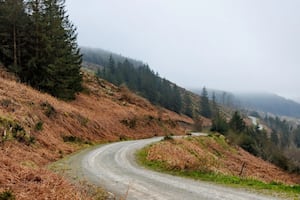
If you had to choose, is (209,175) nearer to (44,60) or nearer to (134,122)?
(44,60)

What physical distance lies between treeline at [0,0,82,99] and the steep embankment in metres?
2.99

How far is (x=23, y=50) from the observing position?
3791cm

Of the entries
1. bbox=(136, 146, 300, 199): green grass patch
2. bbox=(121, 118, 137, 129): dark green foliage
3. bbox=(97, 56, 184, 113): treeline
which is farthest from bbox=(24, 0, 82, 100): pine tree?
bbox=(97, 56, 184, 113): treeline

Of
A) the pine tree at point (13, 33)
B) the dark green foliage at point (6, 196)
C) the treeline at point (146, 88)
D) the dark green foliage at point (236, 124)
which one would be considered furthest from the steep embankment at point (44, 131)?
the treeline at point (146, 88)

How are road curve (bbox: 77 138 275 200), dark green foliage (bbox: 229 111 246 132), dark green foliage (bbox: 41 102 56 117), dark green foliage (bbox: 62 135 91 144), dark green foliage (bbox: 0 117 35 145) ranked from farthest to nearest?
1. dark green foliage (bbox: 229 111 246 132)
2. dark green foliage (bbox: 41 102 56 117)
3. dark green foliage (bbox: 62 135 91 144)
4. dark green foliage (bbox: 0 117 35 145)
5. road curve (bbox: 77 138 275 200)

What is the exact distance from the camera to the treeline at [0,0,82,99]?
3638cm

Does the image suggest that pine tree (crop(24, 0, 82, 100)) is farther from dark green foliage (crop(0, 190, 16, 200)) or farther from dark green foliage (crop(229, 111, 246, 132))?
dark green foliage (crop(229, 111, 246, 132))

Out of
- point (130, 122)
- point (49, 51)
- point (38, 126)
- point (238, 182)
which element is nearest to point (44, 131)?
point (38, 126)

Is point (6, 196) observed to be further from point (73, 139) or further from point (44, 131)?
point (73, 139)

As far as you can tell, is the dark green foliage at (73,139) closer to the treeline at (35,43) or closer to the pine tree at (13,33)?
the treeline at (35,43)

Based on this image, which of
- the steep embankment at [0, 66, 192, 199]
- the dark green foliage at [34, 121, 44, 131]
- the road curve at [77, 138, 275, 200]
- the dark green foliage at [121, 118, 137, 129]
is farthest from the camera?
the dark green foliage at [121, 118, 137, 129]

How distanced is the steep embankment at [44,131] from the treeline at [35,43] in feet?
9.80

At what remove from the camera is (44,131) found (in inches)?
1020

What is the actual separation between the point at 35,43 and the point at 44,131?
1515 centimetres
